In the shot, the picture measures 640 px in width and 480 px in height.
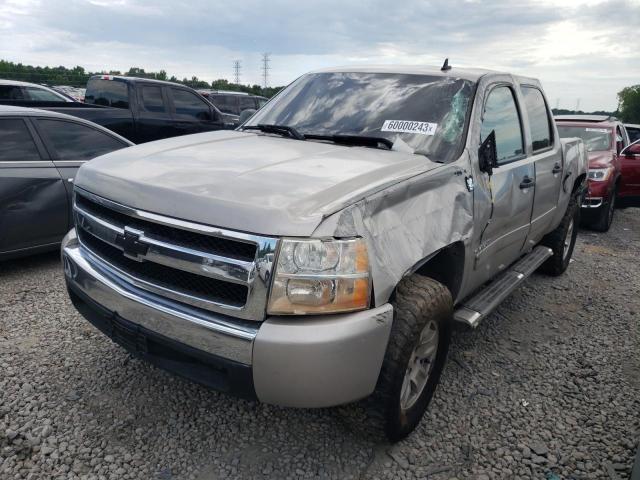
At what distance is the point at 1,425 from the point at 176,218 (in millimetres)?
1465

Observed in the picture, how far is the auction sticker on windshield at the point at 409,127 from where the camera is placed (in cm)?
304

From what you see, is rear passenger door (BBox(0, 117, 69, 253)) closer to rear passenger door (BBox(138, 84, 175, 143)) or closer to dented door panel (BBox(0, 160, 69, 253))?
dented door panel (BBox(0, 160, 69, 253))

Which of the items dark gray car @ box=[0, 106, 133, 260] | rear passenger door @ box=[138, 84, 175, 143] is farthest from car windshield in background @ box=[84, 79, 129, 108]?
dark gray car @ box=[0, 106, 133, 260]

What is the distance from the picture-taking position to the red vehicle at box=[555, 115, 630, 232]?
7723 mm

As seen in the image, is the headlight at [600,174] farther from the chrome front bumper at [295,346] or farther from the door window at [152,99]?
the door window at [152,99]

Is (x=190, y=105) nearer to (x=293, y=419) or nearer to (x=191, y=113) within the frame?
(x=191, y=113)

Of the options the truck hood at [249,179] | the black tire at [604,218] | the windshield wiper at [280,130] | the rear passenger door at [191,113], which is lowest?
the black tire at [604,218]

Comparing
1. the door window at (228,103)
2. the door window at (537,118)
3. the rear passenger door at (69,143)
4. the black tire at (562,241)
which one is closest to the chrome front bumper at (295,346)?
the door window at (537,118)

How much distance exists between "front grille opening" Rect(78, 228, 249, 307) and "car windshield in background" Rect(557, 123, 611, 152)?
322 inches

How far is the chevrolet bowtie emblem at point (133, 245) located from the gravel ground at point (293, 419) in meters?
0.92

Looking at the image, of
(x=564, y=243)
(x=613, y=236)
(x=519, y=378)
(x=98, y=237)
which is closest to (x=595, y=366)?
(x=519, y=378)

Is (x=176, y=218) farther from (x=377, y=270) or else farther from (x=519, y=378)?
(x=519, y=378)

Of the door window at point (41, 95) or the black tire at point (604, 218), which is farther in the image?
the door window at point (41, 95)

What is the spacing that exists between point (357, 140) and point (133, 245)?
58.1 inches
